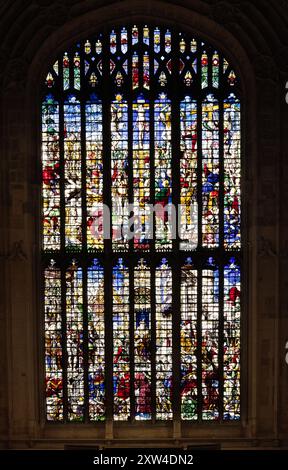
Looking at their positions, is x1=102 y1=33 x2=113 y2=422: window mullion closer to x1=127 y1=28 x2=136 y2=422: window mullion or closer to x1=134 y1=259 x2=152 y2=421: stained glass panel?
x1=127 y1=28 x2=136 y2=422: window mullion

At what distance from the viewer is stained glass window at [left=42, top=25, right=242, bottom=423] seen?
19.4 meters

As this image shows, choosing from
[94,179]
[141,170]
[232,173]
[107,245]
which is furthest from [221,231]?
[94,179]

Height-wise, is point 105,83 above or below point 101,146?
above

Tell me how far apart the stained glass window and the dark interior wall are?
0.35 meters

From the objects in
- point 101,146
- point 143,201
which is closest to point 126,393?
point 143,201

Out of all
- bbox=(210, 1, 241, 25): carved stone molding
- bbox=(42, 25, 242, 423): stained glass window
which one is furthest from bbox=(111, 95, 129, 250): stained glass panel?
bbox=(210, 1, 241, 25): carved stone molding
